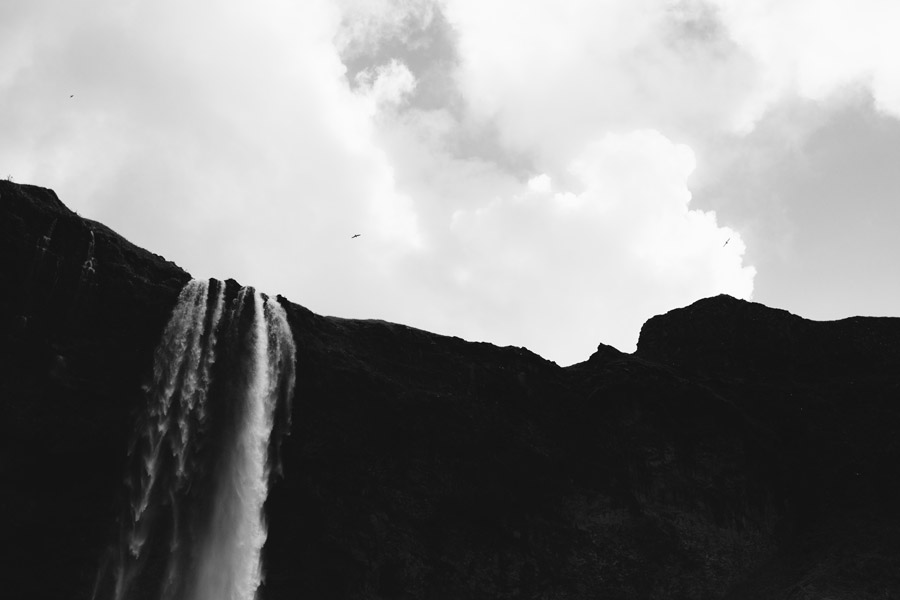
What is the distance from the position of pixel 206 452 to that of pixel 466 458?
14.0 metres

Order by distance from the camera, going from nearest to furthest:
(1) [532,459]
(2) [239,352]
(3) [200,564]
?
(3) [200,564]
(2) [239,352]
(1) [532,459]

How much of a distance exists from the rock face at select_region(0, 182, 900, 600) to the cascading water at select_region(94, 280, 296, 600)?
0.94 meters

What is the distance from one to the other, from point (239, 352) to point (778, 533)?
33.3 metres

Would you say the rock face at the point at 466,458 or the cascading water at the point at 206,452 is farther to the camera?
the cascading water at the point at 206,452

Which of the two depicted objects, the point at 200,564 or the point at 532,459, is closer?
the point at 200,564

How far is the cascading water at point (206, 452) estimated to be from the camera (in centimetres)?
3375

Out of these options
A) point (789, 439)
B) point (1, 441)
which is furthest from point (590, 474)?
point (1, 441)

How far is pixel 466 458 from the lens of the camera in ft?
135

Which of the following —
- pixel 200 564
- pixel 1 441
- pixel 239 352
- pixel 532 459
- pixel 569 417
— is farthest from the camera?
pixel 569 417

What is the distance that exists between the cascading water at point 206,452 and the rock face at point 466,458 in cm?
94

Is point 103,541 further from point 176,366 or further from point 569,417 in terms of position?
point 569,417

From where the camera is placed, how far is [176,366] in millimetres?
36469

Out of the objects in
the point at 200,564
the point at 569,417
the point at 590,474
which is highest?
the point at 569,417

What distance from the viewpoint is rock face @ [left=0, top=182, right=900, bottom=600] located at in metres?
33.3
